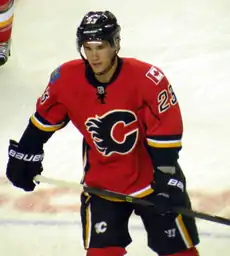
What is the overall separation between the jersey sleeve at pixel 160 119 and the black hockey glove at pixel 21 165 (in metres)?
0.44

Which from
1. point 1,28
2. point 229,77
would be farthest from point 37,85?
point 229,77

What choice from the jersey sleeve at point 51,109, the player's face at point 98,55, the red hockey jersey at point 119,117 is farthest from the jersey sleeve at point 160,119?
the jersey sleeve at point 51,109

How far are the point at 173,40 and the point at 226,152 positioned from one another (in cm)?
158

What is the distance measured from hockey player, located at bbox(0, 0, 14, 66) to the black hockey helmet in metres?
2.16

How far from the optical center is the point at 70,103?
2387 mm

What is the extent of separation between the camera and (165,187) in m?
2.33

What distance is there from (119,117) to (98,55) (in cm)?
21

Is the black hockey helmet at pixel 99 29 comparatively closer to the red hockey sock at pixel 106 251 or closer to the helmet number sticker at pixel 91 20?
the helmet number sticker at pixel 91 20

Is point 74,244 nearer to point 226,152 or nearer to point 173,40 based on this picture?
point 226,152

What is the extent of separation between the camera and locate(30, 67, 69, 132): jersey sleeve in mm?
2404

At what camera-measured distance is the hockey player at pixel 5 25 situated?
173 inches

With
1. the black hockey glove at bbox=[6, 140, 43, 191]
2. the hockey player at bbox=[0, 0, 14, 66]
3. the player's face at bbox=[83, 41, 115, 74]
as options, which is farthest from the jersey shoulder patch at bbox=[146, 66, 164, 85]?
the hockey player at bbox=[0, 0, 14, 66]

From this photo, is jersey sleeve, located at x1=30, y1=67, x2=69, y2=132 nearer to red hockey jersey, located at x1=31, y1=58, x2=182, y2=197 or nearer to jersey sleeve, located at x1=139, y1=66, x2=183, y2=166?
red hockey jersey, located at x1=31, y1=58, x2=182, y2=197

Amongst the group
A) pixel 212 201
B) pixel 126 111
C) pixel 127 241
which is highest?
pixel 126 111
